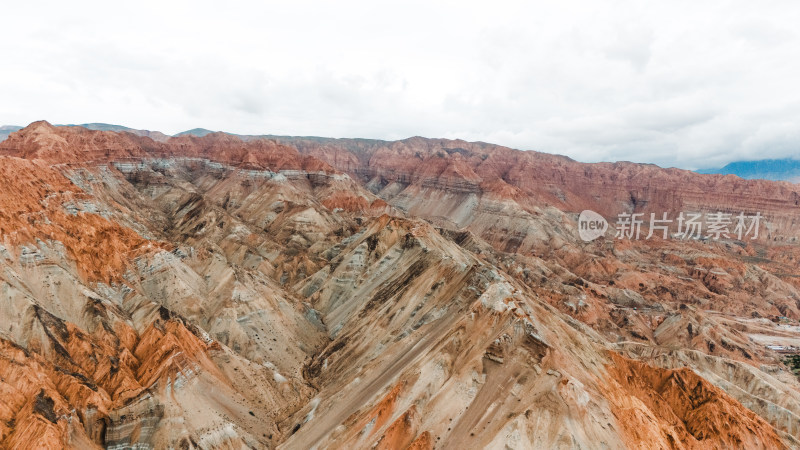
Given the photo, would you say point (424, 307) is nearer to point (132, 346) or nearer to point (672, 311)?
point (132, 346)

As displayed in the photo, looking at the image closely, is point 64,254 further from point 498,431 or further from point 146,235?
point 498,431

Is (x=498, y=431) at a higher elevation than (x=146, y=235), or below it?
below

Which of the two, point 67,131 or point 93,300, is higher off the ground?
point 67,131

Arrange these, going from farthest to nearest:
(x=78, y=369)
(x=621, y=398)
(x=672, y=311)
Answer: (x=672, y=311) < (x=78, y=369) < (x=621, y=398)

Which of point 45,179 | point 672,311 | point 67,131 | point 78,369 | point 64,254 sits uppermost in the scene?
point 67,131

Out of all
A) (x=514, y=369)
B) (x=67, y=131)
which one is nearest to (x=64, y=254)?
(x=514, y=369)

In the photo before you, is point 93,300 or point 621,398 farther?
point 93,300

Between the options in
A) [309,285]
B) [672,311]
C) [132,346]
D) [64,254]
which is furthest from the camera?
[672,311]

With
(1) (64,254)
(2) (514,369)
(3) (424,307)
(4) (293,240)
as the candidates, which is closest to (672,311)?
(3) (424,307)

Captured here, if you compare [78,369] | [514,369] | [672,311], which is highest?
[514,369]
